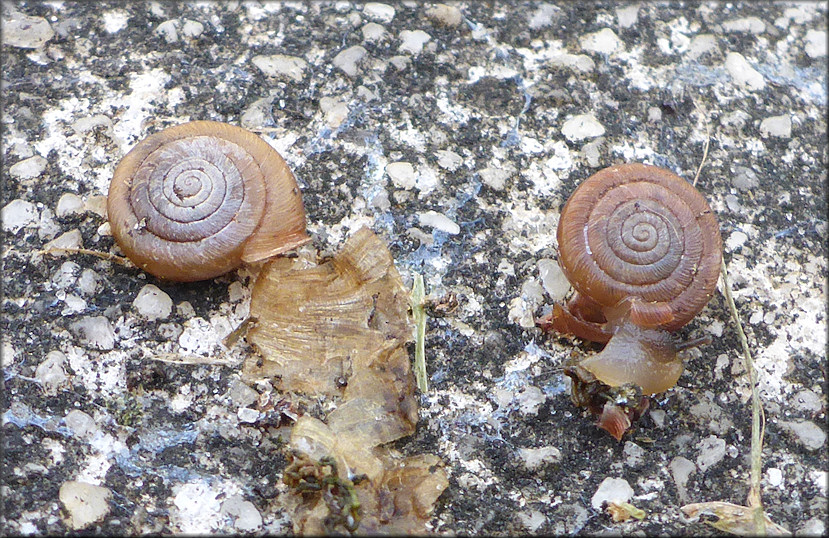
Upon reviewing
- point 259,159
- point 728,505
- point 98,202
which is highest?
point 259,159

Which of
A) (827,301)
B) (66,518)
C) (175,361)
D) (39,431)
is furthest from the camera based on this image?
(827,301)

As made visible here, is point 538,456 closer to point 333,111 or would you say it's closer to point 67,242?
point 333,111

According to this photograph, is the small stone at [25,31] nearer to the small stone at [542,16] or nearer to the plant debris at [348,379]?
the plant debris at [348,379]

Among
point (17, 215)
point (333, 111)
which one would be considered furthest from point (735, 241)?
point (17, 215)

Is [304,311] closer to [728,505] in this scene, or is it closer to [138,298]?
[138,298]

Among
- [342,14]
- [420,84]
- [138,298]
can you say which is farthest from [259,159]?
[342,14]

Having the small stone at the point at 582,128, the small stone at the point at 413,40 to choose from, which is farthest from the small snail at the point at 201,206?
the small stone at the point at 582,128
